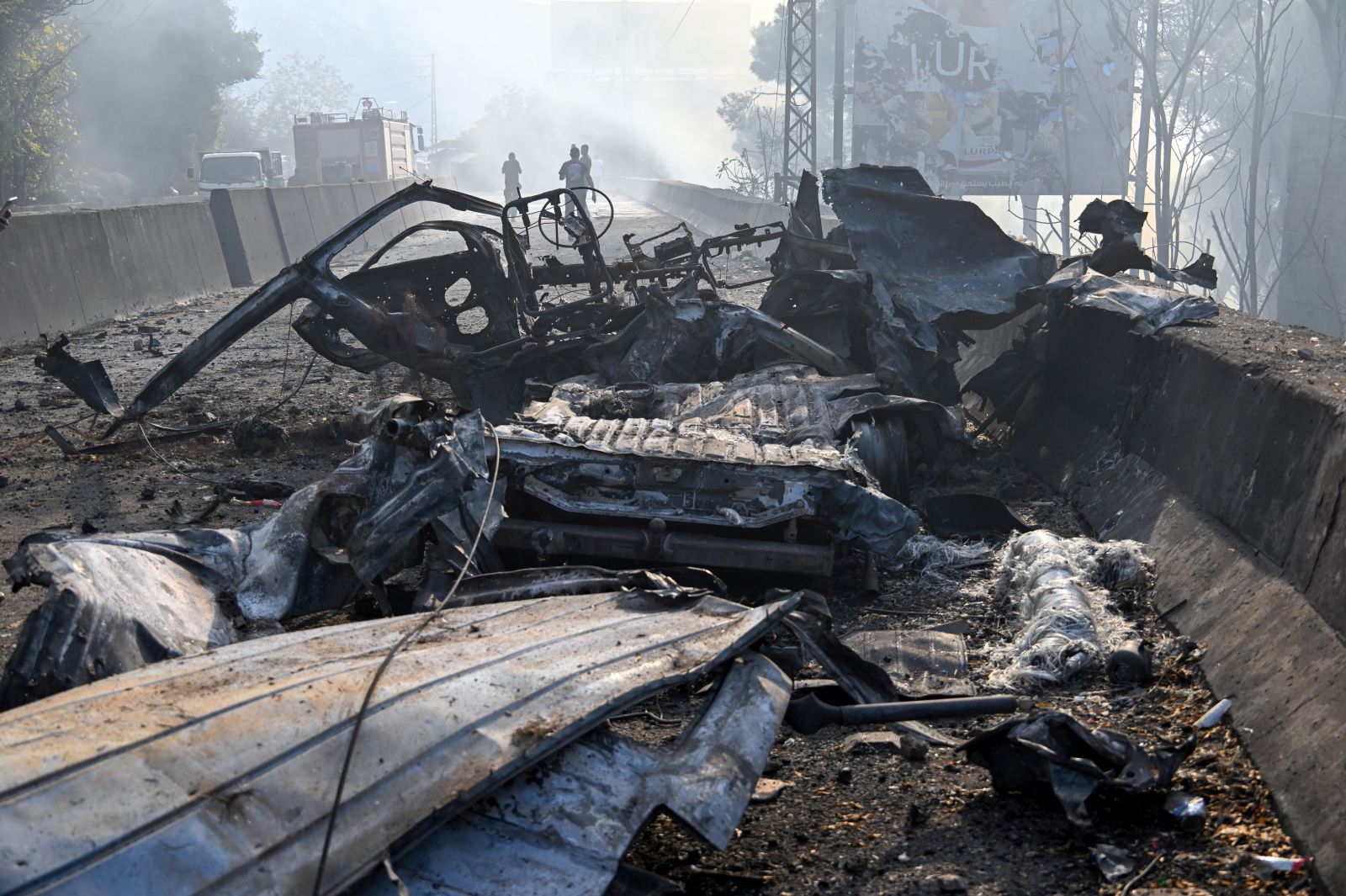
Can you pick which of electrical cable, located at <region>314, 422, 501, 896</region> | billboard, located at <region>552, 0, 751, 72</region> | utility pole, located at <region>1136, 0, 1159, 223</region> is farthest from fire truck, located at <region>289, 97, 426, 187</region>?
billboard, located at <region>552, 0, 751, 72</region>

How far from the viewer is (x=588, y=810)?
250 cm

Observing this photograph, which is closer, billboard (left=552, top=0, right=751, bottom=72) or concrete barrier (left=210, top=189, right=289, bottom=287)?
concrete barrier (left=210, top=189, right=289, bottom=287)

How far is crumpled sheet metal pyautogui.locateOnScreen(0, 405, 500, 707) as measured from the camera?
10.9 feet

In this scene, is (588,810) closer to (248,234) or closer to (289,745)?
(289,745)

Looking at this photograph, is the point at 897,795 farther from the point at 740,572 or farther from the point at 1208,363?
the point at 1208,363

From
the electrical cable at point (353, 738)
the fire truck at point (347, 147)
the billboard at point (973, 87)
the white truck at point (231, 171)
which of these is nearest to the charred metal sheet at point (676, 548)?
the electrical cable at point (353, 738)

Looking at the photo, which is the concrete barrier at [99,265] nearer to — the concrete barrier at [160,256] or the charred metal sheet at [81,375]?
the concrete barrier at [160,256]

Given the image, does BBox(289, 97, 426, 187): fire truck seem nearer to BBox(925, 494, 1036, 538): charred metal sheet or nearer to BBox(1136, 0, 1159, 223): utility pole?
BBox(1136, 0, 1159, 223): utility pole

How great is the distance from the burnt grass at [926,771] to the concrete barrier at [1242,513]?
11 cm

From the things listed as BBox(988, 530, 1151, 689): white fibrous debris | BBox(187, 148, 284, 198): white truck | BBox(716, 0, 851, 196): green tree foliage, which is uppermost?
BBox(716, 0, 851, 196): green tree foliage

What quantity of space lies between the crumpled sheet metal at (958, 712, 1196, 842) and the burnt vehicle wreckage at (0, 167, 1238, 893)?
0.5 inches

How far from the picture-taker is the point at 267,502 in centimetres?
647

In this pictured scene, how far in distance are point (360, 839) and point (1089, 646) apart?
2976mm

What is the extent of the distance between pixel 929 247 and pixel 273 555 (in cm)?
588
